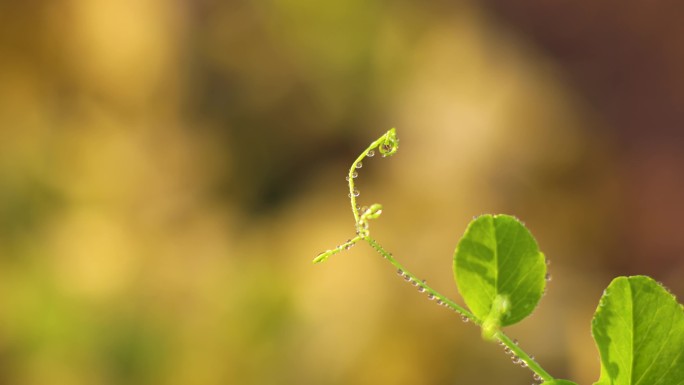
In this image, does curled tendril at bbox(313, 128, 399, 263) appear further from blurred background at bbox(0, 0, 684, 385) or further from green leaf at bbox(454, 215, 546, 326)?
blurred background at bbox(0, 0, 684, 385)

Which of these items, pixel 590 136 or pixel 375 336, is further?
pixel 590 136

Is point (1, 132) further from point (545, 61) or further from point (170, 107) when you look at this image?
point (545, 61)

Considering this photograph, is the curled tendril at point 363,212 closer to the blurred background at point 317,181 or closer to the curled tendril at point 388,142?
the curled tendril at point 388,142

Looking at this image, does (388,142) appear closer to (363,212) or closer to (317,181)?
(363,212)

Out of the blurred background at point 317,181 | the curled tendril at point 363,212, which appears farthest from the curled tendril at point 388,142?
the blurred background at point 317,181

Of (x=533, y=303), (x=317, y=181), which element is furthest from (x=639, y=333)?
(x=317, y=181)

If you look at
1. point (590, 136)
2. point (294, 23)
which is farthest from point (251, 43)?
point (590, 136)
